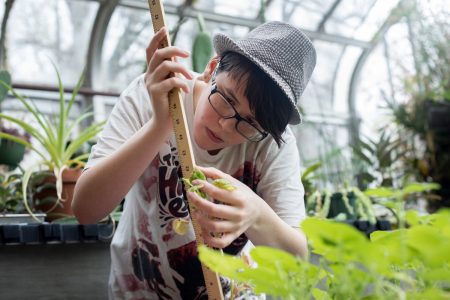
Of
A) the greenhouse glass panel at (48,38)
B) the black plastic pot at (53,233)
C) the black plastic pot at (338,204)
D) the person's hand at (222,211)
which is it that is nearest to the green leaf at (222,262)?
the person's hand at (222,211)

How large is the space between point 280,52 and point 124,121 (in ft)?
1.02

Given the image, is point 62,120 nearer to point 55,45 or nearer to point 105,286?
point 105,286

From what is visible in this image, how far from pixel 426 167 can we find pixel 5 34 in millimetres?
3113

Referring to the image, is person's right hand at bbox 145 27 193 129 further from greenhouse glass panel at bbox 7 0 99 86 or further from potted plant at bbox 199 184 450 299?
greenhouse glass panel at bbox 7 0 99 86

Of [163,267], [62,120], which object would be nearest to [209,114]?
[163,267]

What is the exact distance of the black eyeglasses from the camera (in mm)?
833

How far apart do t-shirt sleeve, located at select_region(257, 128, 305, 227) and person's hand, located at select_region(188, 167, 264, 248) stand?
21 centimetres

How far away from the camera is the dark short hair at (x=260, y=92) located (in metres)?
0.82

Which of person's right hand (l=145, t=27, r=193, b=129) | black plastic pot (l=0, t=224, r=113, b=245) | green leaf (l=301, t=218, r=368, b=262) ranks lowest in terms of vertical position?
black plastic pot (l=0, t=224, r=113, b=245)

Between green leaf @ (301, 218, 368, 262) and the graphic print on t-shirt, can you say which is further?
the graphic print on t-shirt

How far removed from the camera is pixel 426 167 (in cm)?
385

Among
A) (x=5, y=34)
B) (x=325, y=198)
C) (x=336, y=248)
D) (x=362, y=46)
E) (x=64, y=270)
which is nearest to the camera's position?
(x=336, y=248)

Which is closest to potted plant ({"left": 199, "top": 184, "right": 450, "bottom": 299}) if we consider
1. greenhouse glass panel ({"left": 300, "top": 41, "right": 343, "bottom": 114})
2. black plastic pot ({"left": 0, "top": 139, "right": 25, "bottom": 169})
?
black plastic pot ({"left": 0, "top": 139, "right": 25, "bottom": 169})

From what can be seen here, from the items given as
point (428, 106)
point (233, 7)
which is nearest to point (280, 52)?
point (428, 106)
